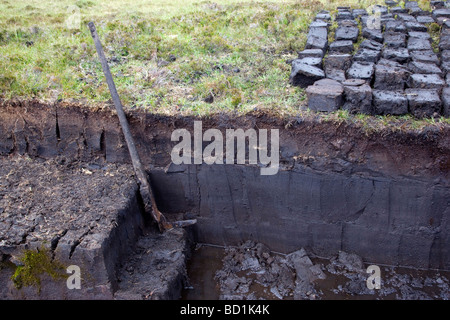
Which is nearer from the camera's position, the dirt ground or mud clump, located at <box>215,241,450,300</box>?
the dirt ground

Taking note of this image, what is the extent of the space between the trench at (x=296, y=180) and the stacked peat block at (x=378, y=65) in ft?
0.96

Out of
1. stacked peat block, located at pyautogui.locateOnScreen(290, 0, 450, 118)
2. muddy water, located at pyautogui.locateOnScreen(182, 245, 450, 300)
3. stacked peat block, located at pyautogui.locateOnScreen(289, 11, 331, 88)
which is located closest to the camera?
muddy water, located at pyautogui.locateOnScreen(182, 245, 450, 300)

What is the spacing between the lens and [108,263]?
11.1 feet

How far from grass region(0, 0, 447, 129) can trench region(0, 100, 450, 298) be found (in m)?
0.22

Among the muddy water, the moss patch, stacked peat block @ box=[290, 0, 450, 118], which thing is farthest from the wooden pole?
stacked peat block @ box=[290, 0, 450, 118]

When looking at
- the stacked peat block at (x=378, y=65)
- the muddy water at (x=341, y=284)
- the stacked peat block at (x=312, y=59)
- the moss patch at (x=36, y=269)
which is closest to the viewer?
the moss patch at (x=36, y=269)

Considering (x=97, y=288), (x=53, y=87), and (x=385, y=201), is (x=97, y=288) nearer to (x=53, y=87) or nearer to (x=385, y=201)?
(x=53, y=87)

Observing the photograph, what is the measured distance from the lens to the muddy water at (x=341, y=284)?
12.5 feet

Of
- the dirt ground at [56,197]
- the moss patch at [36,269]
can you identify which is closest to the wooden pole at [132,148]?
the dirt ground at [56,197]

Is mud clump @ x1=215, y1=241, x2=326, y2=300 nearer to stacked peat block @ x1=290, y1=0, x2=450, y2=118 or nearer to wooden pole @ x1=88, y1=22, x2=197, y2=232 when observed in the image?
wooden pole @ x1=88, y1=22, x2=197, y2=232

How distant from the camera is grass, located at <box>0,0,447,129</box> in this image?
4.39 m

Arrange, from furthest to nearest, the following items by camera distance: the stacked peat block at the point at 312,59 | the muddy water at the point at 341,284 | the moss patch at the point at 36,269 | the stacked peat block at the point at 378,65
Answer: the stacked peat block at the point at 312,59 → the stacked peat block at the point at 378,65 → the muddy water at the point at 341,284 → the moss patch at the point at 36,269

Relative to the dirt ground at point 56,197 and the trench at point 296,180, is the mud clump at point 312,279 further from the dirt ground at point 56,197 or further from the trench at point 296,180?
the dirt ground at point 56,197

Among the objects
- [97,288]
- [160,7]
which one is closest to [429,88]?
[97,288]
